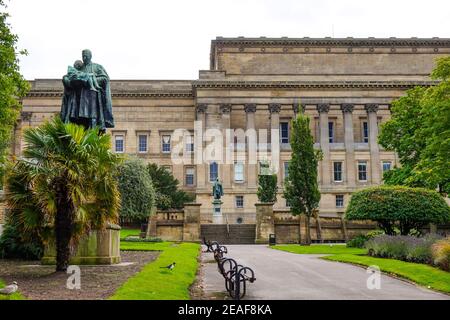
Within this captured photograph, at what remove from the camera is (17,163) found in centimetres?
1483

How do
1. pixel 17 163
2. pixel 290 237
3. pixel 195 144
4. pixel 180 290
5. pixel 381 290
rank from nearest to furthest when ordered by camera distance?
pixel 180 290 → pixel 381 290 → pixel 17 163 → pixel 290 237 → pixel 195 144

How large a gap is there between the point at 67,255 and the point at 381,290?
793cm

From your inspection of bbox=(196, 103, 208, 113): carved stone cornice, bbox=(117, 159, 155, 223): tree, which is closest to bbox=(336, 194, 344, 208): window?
bbox=(196, 103, 208, 113): carved stone cornice

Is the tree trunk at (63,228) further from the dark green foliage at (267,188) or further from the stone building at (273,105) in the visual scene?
the stone building at (273,105)

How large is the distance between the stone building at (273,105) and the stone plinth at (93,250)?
44127mm

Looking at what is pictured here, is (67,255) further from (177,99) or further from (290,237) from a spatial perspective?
(177,99)

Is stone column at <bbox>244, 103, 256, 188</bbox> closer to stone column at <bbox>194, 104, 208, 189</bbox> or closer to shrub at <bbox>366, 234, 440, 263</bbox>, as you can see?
stone column at <bbox>194, 104, 208, 189</bbox>

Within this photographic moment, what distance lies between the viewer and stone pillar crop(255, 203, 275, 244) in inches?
1640

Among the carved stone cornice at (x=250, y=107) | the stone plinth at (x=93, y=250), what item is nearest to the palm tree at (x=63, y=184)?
the stone plinth at (x=93, y=250)

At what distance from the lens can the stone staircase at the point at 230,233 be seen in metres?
42.0

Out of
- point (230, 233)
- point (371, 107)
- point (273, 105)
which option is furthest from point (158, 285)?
point (371, 107)

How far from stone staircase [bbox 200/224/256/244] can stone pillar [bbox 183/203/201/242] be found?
769mm

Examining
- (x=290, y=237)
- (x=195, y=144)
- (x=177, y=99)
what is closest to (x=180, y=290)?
(x=290, y=237)

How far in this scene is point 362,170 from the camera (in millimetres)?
65938
